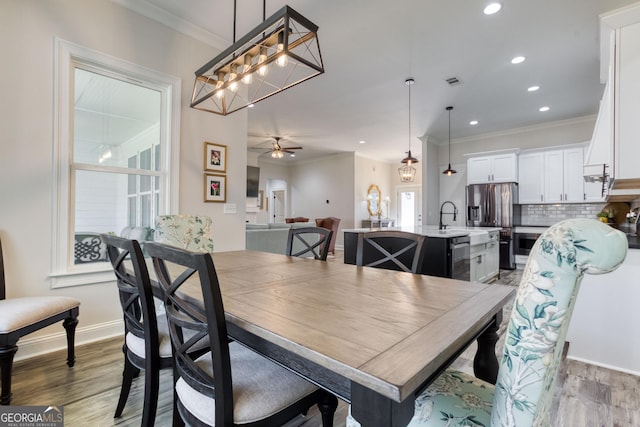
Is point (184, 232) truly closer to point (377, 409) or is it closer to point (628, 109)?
point (377, 409)

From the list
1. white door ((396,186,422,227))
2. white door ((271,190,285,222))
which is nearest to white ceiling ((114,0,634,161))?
white door ((396,186,422,227))

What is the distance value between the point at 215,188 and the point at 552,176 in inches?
250

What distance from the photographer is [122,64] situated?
8.72 feet

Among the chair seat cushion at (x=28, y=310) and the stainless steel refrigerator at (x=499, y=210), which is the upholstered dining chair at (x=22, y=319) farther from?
the stainless steel refrigerator at (x=499, y=210)

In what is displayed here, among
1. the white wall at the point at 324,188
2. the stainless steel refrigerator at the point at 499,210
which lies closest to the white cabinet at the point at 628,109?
the stainless steel refrigerator at the point at 499,210

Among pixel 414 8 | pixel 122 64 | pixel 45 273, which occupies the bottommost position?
pixel 45 273

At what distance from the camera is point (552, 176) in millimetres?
5895

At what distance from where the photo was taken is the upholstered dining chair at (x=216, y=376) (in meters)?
0.85

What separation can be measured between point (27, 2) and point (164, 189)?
1660 millimetres

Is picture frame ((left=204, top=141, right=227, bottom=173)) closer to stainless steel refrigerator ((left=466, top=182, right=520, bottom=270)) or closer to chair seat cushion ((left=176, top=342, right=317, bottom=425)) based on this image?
chair seat cushion ((left=176, top=342, right=317, bottom=425))

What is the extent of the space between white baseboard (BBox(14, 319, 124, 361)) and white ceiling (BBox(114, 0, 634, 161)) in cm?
286

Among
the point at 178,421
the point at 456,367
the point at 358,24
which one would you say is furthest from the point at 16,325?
the point at 358,24

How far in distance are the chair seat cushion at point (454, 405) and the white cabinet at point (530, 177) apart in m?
6.34

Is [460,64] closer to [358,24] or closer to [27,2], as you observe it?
[358,24]
